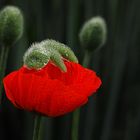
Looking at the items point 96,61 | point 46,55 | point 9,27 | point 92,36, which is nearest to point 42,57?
point 46,55

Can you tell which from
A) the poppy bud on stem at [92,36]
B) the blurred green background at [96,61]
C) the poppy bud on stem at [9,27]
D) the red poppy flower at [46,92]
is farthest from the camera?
the blurred green background at [96,61]

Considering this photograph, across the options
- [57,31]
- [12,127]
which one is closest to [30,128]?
[12,127]

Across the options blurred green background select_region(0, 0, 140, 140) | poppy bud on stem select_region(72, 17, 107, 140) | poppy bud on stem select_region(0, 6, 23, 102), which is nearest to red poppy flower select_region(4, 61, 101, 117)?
poppy bud on stem select_region(0, 6, 23, 102)

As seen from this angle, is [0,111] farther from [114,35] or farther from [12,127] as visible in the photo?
[114,35]

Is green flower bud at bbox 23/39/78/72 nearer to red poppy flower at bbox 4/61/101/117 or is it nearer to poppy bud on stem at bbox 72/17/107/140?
red poppy flower at bbox 4/61/101/117

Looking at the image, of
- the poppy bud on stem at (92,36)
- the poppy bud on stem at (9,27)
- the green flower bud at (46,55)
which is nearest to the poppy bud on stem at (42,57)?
the green flower bud at (46,55)

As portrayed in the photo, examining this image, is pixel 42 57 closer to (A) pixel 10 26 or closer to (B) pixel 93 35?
(A) pixel 10 26

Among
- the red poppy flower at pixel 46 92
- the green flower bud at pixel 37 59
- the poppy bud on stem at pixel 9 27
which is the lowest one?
the red poppy flower at pixel 46 92

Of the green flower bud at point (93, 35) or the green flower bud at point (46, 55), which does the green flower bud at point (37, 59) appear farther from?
the green flower bud at point (93, 35)
